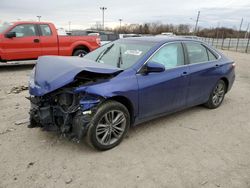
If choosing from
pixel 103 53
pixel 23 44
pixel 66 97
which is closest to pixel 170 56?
pixel 103 53

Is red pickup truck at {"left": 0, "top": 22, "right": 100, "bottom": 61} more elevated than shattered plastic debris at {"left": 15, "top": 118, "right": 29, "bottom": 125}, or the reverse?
red pickup truck at {"left": 0, "top": 22, "right": 100, "bottom": 61}

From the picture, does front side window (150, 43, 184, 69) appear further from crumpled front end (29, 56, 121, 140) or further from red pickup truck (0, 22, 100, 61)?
red pickup truck (0, 22, 100, 61)

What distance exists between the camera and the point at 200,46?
16.5 feet

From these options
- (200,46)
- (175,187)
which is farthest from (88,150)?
(200,46)

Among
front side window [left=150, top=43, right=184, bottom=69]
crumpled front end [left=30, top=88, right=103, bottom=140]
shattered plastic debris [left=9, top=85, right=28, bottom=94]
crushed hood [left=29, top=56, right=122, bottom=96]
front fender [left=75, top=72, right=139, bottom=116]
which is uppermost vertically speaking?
front side window [left=150, top=43, right=184, bottom=69]

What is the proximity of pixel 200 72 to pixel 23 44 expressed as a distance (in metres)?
6.93

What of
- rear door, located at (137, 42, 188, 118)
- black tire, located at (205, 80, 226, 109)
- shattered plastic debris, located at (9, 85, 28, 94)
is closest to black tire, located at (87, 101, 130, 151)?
rear door, located at (137, 42, 188, 118)

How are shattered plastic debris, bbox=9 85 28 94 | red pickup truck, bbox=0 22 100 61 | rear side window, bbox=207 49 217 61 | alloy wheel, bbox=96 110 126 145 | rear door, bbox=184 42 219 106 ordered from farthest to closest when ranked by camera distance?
red pickup truck, bbox=0 22 100 61
shattered plastic debris, bbox=9 85 28 94
rear side window, bbox=207 49 217 61
rear door, bbox=184 42 219 106
alloy wheel, bbox=96 110 126 145

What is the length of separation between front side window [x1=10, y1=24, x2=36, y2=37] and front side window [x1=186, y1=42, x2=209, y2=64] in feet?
21.9

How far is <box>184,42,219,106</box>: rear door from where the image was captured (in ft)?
15.2

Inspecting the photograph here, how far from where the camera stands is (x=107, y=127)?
3.51 metres

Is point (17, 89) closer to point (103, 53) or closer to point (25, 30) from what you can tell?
point (103, 53)

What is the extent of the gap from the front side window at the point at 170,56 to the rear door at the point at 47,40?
6508 mm

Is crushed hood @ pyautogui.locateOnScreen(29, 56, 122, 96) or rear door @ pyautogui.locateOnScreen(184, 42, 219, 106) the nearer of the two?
crushed hood @ pyautogui.locateOnScreen(29, 56, 122, 96)
